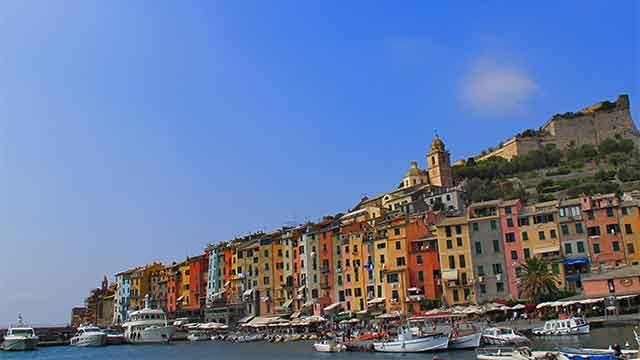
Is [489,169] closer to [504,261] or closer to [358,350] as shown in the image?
[504,261]

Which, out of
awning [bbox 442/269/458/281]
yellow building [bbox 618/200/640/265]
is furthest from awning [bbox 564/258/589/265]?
awning [bbox 442/269/458/281]

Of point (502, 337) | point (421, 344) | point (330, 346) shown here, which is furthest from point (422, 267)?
point (502, 337)

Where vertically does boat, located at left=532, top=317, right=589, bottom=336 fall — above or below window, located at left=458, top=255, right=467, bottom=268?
below

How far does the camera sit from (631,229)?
5788 centimetres

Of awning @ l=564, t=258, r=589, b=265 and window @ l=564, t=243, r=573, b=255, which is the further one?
window @ l=564, t=243, r=573, b=255

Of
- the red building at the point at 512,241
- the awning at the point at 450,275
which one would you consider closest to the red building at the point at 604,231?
the red building at the point at 512,241

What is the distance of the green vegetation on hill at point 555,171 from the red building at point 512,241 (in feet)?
93.8

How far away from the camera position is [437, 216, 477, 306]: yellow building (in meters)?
62.5

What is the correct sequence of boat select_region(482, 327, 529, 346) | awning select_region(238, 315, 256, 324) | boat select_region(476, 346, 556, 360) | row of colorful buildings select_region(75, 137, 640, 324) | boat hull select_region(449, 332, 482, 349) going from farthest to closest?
awning select_region(238, 315, 256, 324) < row of colorful buildings select_region(75, 137, 640, 324) < boat hull select_region(449, 332, 482, 349) < boat select_region(482, 327, 529, 346) < boat select_region(476, 346, 556, 360)

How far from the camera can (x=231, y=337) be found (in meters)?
73.7

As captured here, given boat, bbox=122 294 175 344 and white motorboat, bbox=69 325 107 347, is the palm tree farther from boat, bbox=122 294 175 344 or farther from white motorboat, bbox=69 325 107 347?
white motorboat, bbox=69 325 107 347

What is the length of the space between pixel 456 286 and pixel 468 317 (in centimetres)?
679

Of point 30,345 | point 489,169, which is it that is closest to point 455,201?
point 489,169

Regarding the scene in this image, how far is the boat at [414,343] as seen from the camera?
44500 mm
